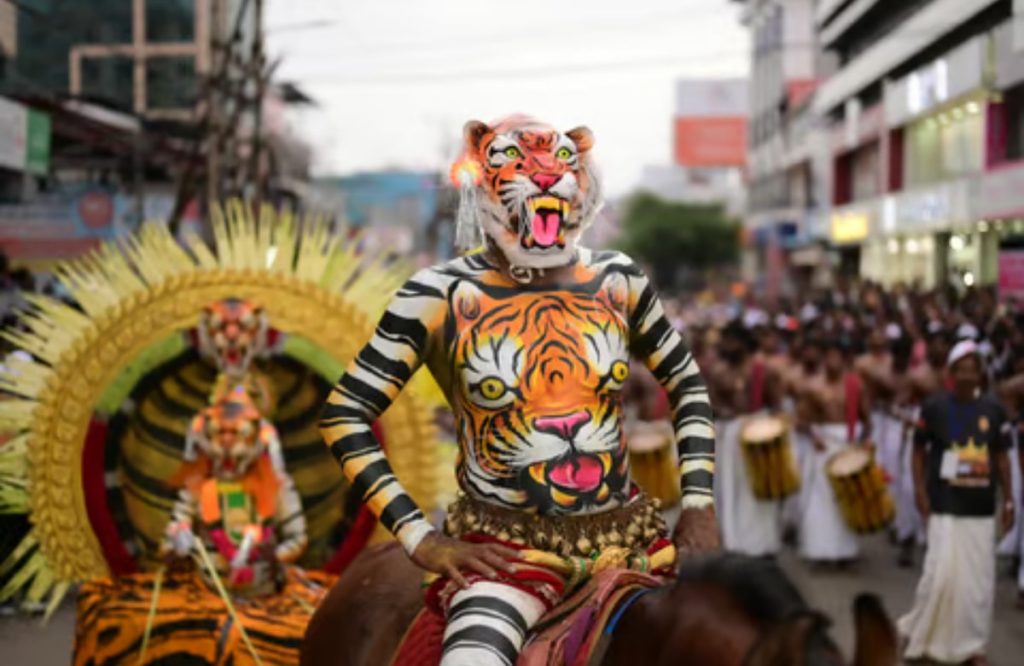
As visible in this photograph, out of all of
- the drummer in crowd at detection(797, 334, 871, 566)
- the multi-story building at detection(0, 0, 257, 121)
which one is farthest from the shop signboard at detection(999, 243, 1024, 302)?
the multi-story building at detection(0, 0, 257, 121)

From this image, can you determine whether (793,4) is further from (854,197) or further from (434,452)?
(434,452)

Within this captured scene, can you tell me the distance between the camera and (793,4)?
72.2 m

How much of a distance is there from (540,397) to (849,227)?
4314 cm

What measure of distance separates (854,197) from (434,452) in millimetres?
46148

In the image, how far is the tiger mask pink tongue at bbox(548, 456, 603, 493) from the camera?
173 inches

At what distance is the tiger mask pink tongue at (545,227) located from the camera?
448 centimetres

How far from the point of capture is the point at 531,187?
14.8 feet

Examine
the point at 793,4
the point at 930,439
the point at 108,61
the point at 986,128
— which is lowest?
Answer: the point at 930,439

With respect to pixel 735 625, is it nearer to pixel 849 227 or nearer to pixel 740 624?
pixel 740 624

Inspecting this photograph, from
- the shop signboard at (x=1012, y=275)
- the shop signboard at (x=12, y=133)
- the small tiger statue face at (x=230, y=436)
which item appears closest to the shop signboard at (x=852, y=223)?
the shop signboard at (x=1012, y=275)

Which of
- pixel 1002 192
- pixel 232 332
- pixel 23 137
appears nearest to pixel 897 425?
pixel 232 332

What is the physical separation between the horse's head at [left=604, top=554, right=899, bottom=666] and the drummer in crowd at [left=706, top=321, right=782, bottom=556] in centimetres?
1012

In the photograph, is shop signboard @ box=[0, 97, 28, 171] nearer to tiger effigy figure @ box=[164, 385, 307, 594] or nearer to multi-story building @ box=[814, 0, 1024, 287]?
tiger effigy figure @ box=[164, 385, 307, 594]

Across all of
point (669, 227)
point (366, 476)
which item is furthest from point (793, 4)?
point (366, 476)
